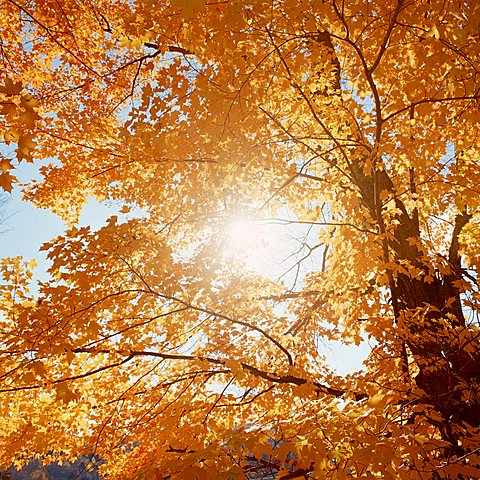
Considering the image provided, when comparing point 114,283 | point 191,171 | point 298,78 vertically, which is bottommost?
point 114,283

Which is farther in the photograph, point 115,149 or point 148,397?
point 115,149

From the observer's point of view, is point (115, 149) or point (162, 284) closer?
point (162, 284)

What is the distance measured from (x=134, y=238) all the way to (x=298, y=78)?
8.11 feet

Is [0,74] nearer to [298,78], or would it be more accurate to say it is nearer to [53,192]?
[53,192]

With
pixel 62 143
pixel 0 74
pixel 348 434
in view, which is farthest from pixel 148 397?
pixel 0 74

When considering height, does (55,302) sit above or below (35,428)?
above

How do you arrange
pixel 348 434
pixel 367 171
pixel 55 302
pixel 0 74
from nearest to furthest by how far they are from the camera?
pixel 348 434 < pixel 367 171 < pixel 55 302 < pixel 0 74

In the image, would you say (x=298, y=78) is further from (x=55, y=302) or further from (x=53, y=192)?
(x=53, y=192)

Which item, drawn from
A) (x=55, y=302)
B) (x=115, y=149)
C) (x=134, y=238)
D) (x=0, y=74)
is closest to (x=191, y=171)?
(x=115, y=149)

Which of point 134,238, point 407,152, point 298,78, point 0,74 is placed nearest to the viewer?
point 134,238

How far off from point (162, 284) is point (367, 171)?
220 cm

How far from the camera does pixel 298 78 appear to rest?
158 inches

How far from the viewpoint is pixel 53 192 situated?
22.0 ft

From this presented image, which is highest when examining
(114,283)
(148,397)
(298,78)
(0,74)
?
(0,74)
